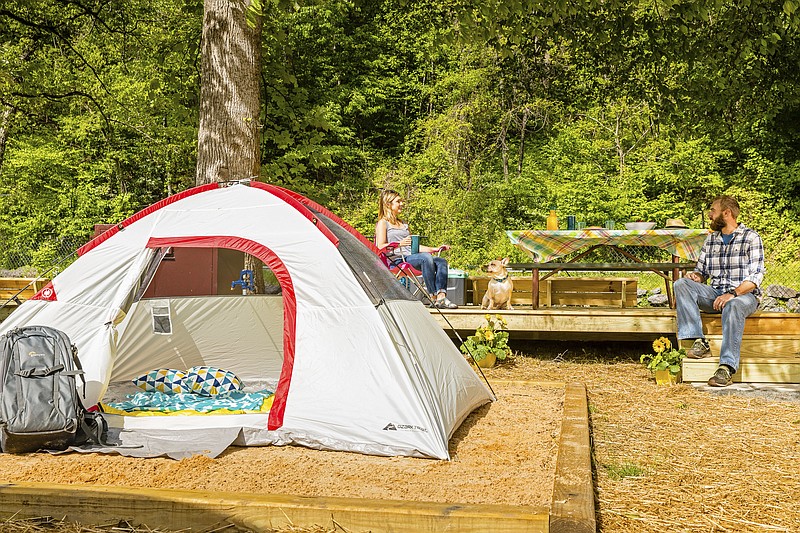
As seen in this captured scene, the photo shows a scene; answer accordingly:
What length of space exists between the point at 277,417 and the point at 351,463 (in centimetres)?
57

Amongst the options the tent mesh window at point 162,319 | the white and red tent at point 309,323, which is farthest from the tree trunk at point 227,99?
the white and red tent at point 309,323

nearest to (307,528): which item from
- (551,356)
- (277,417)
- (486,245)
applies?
(277,417)

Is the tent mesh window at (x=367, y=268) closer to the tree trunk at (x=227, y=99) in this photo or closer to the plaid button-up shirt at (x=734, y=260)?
the tree trunk at (x=227, y=99)

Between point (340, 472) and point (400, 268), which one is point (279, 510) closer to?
point (340, 472)

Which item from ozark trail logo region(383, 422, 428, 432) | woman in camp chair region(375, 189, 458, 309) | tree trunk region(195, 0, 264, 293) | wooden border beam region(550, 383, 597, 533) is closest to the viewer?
wooden border beam region(550, 383, 597, 533)

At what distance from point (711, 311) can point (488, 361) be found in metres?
1.86

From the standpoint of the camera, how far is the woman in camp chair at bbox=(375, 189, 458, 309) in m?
6.70

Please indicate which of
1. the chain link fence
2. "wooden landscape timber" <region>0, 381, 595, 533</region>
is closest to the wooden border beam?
"wooden landscape timber" <region>0, 381, 595, 533</region>

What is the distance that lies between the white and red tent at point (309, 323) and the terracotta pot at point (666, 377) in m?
1.70

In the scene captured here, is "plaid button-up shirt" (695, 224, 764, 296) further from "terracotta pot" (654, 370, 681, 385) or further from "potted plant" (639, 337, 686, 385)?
"terracotta pot" (654, 370, 681, 385)

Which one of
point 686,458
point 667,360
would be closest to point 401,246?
point 667,360

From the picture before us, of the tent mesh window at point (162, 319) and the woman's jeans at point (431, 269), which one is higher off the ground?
the woman's jeans at point (431, 269)

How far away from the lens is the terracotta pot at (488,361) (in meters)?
6.89

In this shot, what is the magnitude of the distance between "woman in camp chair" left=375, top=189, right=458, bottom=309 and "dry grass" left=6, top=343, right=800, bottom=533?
1011 mm
